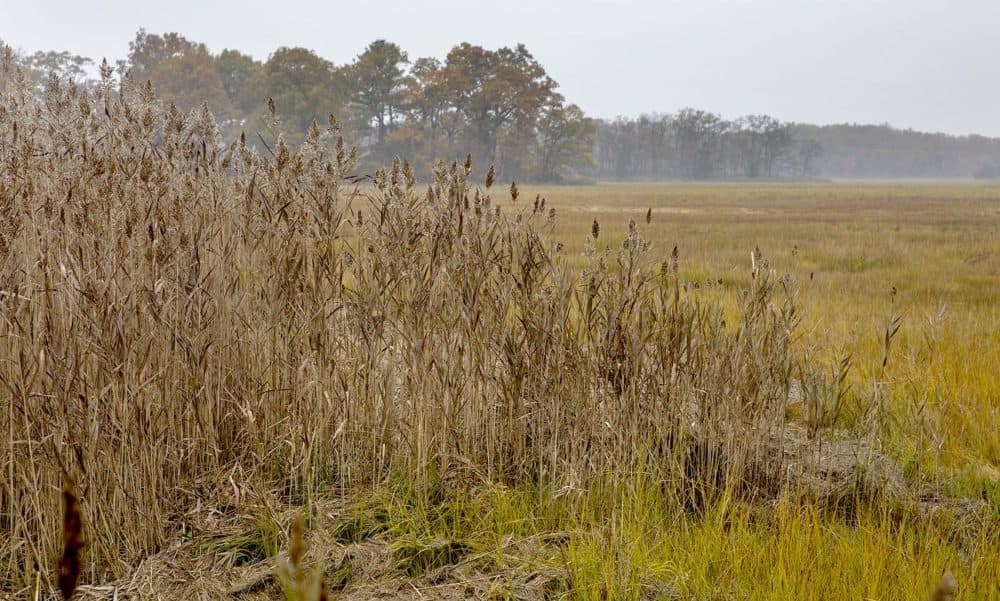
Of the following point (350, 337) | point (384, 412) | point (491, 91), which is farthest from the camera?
point (491, 91)

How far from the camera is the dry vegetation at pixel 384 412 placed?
105 inches

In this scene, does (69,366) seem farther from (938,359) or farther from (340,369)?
(938,359)

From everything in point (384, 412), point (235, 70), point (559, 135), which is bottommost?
point (384, 412)

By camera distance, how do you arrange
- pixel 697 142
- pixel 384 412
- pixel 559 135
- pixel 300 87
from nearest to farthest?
1. pixel 384 412
2. pixel 300 87
3. pixel 559 135
4. pixel 697 142

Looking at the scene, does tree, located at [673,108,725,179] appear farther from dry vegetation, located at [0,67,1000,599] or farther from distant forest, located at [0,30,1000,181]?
dry vegetation, located at [0,67,1000,599]

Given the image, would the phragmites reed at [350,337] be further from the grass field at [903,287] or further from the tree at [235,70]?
the tree at [235,70]

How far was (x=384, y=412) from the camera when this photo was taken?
10.9 ft

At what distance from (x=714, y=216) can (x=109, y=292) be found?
22.6 m

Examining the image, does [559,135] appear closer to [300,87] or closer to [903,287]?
[300,87]

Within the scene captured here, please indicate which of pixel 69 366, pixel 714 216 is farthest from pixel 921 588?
pixel 714 216

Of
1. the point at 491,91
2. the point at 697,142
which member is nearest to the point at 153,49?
the point at 491,91

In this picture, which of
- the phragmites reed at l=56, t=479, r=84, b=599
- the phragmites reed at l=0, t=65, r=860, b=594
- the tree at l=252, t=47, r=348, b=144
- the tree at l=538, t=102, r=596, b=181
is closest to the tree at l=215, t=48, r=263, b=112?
the tree at l=252, t=47, r=348, b=144

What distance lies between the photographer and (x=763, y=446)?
373 cm

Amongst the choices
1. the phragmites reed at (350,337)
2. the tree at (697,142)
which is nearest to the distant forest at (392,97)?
the tree at (697,142)
